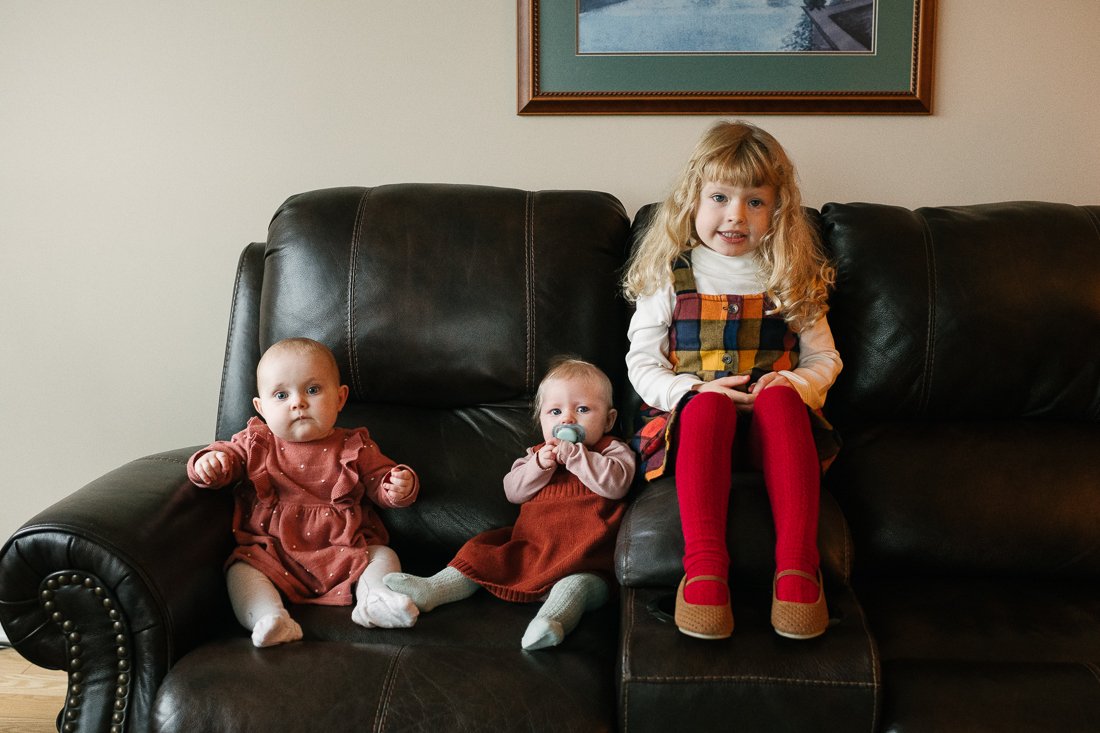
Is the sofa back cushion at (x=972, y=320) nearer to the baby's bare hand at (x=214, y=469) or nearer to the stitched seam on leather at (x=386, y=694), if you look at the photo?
the stitched seam on leather at (x=386, y=694)

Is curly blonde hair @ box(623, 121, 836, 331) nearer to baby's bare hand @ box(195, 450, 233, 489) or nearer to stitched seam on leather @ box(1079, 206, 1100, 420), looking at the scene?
stitched seam on leather @ box(1079, 206, 1100, 420)

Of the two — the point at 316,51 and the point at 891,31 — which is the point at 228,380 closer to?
the point at 316,51

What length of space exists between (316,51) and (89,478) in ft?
4.11

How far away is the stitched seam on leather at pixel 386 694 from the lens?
1.19 metres

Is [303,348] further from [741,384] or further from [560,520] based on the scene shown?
[741,384]

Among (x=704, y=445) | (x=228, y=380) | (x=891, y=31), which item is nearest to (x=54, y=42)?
(x=228, y=380)

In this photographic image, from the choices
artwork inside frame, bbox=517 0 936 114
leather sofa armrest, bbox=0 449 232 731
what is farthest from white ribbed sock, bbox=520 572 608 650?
artwork inside frame, bbox=517 0 936 114

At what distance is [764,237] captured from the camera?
5.89ft

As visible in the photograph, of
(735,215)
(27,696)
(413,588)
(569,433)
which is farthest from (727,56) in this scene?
(27,696)

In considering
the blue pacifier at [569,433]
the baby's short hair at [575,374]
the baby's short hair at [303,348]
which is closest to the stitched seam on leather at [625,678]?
the blue pacifier at [569,433]

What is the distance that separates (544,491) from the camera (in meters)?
1.70

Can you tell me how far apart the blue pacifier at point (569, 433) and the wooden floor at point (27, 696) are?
1.21m

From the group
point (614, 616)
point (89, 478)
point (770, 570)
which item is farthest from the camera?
point (89, 478)

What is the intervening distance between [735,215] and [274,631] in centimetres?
117
